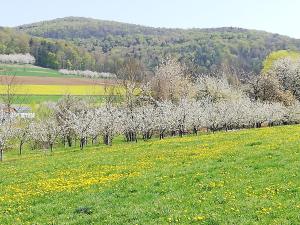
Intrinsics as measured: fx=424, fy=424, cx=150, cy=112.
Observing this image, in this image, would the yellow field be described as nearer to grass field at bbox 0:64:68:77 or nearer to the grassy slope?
the grassy slope

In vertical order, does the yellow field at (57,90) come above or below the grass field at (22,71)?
below

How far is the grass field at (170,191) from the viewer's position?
15.0 metres

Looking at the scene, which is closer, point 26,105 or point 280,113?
point 280,113

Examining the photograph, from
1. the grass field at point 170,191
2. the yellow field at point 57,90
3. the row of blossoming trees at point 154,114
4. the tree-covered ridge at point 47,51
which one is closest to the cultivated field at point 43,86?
the yellow field at point 57,90

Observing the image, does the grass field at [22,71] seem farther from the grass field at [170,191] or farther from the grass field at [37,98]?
the grass field at [170,191]

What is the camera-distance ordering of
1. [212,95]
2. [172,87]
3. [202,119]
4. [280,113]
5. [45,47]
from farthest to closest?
[45,47] → [212,95] → [172,87] → [280,113] → [202,119]

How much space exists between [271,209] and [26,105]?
332 feet

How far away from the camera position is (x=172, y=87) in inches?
3366

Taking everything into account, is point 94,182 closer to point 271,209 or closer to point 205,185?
point 205,185

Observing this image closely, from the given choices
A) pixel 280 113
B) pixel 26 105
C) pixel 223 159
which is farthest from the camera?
pixel 26 105

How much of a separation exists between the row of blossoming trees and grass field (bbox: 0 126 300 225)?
2670cm

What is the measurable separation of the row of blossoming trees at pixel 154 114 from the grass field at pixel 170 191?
26.7 m

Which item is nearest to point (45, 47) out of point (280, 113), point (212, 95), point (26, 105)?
point (26, 105)

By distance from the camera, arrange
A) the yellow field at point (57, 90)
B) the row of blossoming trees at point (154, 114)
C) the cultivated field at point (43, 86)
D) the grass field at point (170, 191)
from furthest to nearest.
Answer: the yellow field at point (57, 90) → the cultivated field at point (43, 86) → the row of blossoming trees at point (154, 114) → the grass field at point (170, 191)
